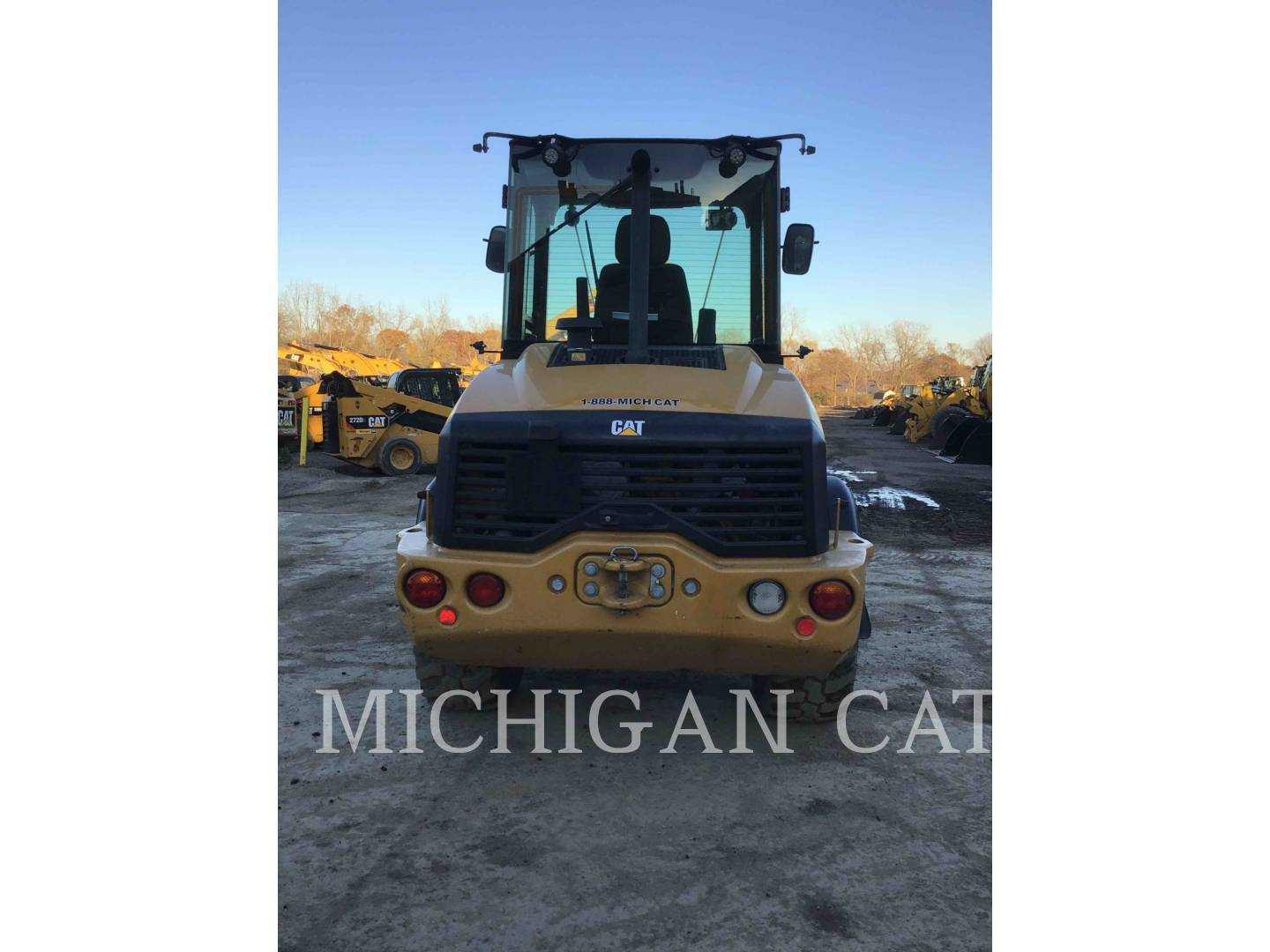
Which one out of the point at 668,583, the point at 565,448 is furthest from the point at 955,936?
the point at 565,448

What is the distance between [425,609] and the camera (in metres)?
3.74

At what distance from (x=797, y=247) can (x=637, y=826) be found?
2.90 metres

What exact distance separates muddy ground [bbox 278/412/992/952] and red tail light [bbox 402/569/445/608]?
71 centimetres

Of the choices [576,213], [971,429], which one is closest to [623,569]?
[576,213]

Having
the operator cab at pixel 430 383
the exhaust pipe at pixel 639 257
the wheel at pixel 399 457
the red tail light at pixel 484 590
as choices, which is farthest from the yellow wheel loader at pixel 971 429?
the red tail light at pixel 484 590

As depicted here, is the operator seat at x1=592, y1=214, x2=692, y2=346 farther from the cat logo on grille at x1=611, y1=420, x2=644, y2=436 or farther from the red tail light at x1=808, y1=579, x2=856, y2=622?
the red tail light at x1=808, y1=579, x2=856, y2=622

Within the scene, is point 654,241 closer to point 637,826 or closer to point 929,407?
point 637,826

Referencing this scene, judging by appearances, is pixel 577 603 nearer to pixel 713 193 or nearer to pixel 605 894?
pixel 605 894

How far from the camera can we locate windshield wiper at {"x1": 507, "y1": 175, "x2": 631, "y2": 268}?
4691 millimetres

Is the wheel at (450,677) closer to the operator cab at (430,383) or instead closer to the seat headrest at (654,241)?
the seat headrest at (654,241)

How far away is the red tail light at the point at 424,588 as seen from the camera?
3.73 metres

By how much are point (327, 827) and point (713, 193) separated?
133 inches

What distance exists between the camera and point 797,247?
4727mm

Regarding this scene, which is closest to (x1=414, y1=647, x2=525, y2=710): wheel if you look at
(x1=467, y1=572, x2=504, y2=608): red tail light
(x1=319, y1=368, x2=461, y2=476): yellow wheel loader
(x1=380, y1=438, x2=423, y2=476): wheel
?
(x1=467, y1=572, x2=504, y2=608): red tail light
